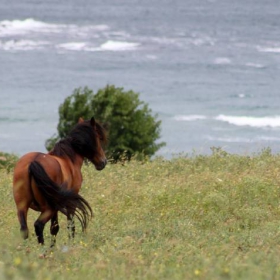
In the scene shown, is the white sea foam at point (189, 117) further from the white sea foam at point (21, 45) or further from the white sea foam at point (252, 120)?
the white sea foam at point (21, 45)

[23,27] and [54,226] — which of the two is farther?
[23,27]

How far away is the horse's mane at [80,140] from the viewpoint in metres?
11.7

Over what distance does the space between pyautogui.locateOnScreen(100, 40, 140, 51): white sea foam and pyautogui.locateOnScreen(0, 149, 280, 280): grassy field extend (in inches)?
2681

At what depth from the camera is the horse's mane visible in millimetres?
11727

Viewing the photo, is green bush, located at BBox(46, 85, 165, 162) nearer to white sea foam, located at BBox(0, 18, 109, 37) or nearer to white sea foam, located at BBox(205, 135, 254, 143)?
white sea foam, located at BBox(205, 135, 254, 143)

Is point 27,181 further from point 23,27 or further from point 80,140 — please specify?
point 23,27

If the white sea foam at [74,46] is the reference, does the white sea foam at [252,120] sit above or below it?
below

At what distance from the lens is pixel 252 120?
181 ft

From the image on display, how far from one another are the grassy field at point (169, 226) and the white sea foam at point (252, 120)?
3478cm

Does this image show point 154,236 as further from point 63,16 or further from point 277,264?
point 63,16

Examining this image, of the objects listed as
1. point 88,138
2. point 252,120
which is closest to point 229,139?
point 252,120

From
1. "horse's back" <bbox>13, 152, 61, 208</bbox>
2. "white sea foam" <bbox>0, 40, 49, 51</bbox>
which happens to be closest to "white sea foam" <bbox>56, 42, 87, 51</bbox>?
"white sea foam" <bbox>0, 40, 49, 51</bbox>

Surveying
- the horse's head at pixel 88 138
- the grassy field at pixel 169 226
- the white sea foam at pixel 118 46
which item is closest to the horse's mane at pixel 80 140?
the horse's head at pixel 88 138

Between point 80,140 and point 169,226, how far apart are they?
162 cm
